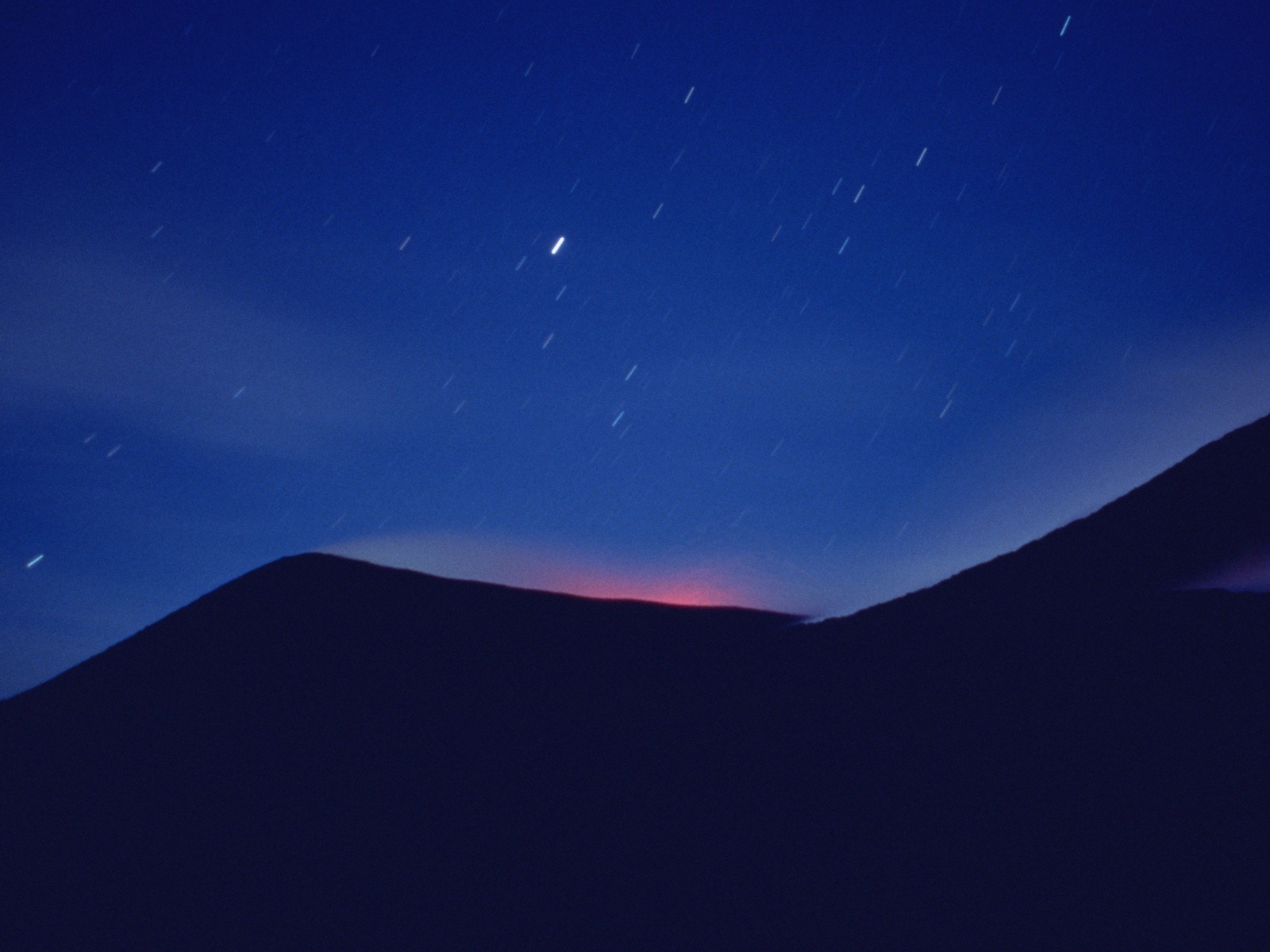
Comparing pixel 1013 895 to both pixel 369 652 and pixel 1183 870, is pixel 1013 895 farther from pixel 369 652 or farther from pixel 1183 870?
pixel 369 652

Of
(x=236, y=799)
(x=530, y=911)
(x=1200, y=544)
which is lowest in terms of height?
(x=530, y=911)

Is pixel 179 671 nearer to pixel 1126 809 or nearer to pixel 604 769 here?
pixel 604 769

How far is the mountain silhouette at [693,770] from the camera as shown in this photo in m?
7.68

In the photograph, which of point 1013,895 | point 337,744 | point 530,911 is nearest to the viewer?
point 1013,895

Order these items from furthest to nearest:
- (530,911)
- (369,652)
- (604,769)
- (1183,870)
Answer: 1. (369,652)
2. (604,769)
3. (530,911)
4. (1183,870)

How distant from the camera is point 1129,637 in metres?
9.66

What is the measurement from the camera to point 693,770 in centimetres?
1099

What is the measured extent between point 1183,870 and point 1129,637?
11.3 ft

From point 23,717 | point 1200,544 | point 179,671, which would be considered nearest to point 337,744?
point 179,671

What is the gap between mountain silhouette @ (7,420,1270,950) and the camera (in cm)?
768

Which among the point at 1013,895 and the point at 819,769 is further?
the point at 819,769

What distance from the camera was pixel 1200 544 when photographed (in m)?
14.1

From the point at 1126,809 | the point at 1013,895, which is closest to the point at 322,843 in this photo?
the point at 1013,895

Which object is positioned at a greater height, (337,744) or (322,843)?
(337,744)
